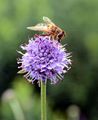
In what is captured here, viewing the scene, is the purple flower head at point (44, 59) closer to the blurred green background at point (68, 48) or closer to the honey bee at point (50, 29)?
the honey bee at point (50, 29)

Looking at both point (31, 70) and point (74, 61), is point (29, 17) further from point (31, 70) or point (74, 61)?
point (31, 70)

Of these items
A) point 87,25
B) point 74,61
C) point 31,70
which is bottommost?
point 31,70

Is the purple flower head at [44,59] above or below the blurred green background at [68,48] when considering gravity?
below

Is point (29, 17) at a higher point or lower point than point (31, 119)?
higher

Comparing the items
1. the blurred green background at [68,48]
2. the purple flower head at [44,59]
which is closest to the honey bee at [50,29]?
the purple flower head at [44,59]

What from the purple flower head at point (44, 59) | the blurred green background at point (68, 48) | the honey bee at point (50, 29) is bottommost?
the purple flower head at point (44, 59)

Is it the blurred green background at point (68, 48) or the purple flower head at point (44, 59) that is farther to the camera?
the blurred green background at point (68, 48)

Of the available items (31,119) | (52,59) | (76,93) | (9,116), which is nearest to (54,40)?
(52,59)
